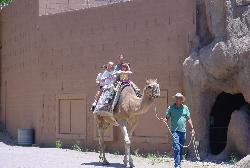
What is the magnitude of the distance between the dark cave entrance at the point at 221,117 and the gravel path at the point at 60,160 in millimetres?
1482

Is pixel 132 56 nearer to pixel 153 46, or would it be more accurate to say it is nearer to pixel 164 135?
pixel 153 46

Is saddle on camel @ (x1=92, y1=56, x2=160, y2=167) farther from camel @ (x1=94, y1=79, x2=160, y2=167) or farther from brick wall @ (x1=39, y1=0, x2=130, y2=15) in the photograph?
brick wall @ (x1=39, y1=0, x2=130, y2=15)

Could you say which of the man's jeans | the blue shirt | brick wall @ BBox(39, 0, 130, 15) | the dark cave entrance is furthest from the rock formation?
brick wall @ BBox(39, 0, 130, 15)

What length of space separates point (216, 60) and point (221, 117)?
220 centimetres

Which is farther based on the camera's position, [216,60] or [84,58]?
[84,58]

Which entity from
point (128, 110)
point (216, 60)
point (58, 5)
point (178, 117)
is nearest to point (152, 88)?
point (178, 117)

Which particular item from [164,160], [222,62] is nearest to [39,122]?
[164,160]

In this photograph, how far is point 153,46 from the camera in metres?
16.1

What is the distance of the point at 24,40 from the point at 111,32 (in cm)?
518

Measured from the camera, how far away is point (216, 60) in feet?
45.8

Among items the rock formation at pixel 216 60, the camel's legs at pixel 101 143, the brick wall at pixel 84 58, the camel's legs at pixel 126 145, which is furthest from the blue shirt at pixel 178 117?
the brick wall at pixel 84 58

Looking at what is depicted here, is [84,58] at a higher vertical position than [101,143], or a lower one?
higher

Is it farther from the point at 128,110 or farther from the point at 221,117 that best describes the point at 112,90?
the point at 221,117

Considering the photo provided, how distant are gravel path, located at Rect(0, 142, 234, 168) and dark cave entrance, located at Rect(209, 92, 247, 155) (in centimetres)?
148
